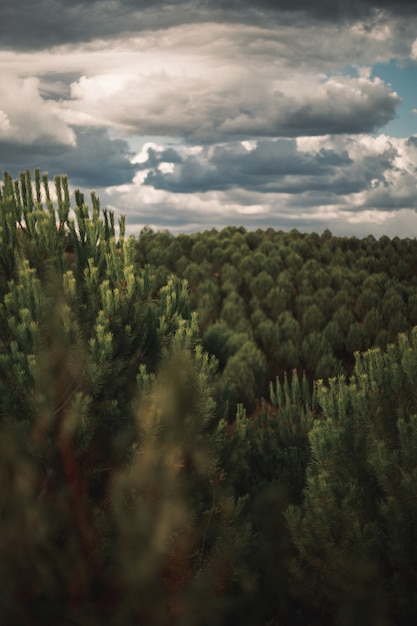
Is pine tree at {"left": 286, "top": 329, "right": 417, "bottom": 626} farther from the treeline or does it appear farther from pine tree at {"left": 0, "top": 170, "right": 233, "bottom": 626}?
the treeline

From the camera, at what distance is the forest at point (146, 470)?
514 centimetres

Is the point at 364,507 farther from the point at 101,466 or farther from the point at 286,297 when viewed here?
the point at 286,297

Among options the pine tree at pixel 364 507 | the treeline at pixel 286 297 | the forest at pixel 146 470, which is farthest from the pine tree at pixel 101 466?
the treeline at pixel 286 297

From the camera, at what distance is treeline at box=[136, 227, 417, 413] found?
15.8 meters

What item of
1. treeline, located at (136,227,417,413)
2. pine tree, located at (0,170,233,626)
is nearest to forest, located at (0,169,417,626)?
pine tree, located at (0,170,233,626)

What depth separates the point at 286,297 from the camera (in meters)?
18.8

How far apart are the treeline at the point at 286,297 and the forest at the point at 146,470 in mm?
6534

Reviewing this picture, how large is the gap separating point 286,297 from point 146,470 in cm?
1401

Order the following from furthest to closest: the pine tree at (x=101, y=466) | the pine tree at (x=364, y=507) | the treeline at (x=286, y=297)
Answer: the treeline at (x=286, y=297), the pine tree at (x=364, y=507), the pine tree at (x=101, y=466)

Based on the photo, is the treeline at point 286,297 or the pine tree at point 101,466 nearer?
the pine tree at point 101,466

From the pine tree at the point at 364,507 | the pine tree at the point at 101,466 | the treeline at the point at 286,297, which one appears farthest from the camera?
the treeline at the point at 286,297

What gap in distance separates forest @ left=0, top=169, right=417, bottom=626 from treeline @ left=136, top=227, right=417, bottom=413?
6.53 metres

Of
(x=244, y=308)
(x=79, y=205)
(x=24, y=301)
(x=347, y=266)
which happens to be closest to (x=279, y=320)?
(x=244, y=308)

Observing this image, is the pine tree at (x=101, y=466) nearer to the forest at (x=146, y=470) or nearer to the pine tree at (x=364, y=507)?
the forest at (x=146, y=470)
